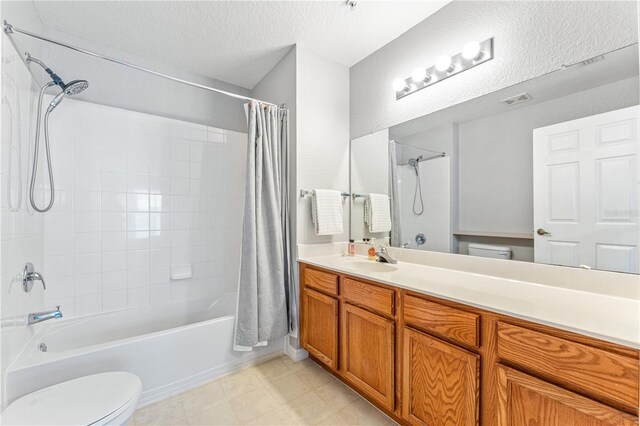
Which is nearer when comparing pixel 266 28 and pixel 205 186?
pixel 266 28

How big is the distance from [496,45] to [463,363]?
1683 mm

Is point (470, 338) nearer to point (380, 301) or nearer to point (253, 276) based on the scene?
point (380, 301)

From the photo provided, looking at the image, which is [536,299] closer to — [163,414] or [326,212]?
[326,212]

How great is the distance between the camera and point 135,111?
223 centimetres

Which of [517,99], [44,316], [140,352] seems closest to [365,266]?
[517,99]

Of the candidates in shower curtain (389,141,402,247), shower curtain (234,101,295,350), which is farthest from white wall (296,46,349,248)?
shower curtain (389,141,402,247)

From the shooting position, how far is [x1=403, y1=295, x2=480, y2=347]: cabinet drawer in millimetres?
1051

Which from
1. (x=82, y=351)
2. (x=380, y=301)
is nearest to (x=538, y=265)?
(x=380, y=301)

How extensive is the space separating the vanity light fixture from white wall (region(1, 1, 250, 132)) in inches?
67.7

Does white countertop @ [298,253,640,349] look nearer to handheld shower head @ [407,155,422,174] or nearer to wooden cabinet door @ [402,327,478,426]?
wooden cabinet door @ [402,327,478,426]

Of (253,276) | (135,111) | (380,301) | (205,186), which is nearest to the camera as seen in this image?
(380,301)

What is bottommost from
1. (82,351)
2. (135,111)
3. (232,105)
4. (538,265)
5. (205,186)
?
(82,351)

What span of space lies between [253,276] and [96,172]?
149 centimetres

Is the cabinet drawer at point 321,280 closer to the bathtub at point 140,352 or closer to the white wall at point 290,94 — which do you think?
the white wall at point 290,94
